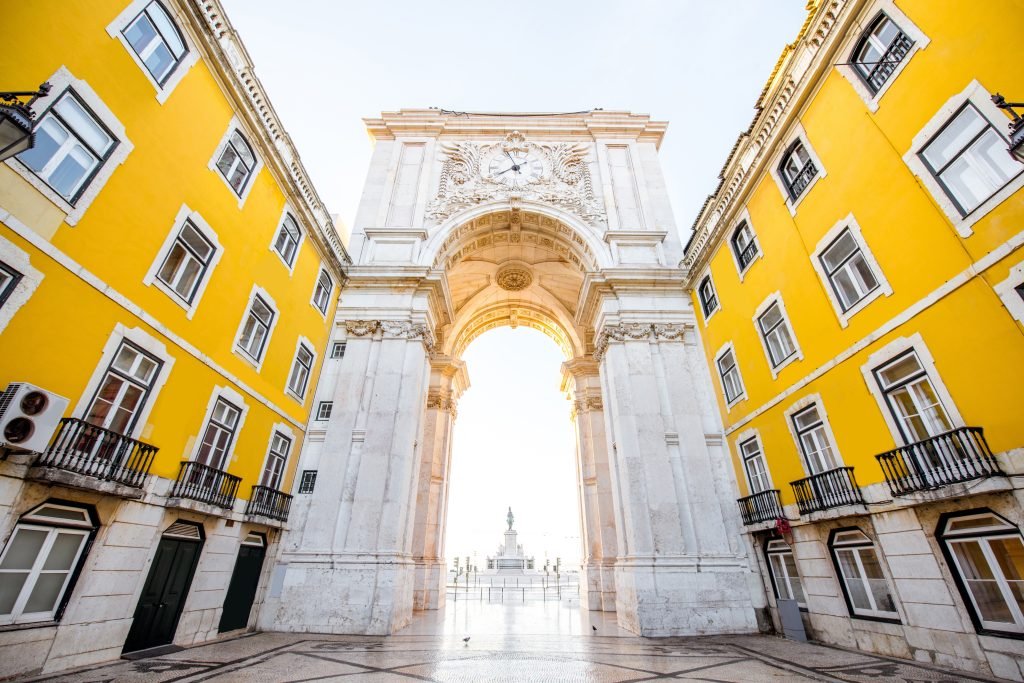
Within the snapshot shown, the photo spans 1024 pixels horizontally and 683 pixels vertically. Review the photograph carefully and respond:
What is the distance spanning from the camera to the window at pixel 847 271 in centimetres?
934

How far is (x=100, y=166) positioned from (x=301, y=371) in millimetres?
8117

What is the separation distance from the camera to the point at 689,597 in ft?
42.0

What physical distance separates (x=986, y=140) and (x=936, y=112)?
110 centimetres

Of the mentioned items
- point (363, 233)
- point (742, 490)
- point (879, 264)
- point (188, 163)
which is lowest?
point (742, 490)

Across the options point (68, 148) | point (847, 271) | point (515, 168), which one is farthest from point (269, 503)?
point (515, 168)

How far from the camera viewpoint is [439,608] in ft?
64.1

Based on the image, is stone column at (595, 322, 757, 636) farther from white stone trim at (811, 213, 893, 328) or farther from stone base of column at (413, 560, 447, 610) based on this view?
stone base of column at (413, 560, 447, 610)

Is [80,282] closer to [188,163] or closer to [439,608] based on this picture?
[188,163]

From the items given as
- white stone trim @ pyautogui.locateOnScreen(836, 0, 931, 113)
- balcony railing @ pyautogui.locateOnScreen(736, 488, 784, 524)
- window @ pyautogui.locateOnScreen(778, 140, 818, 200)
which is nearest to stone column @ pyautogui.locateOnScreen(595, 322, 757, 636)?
balcony railing @ pyautogui.locateOnScreen(736, 488, 784, 524)

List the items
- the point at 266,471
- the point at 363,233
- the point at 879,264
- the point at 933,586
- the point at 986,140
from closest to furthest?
the point at 986,140, the point at 933,586, the point at 879,264, the point at 266,471, the point at 363,233

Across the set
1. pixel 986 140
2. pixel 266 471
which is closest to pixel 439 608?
pixel 266 471

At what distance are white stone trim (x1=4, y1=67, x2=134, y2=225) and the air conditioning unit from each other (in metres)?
2.87

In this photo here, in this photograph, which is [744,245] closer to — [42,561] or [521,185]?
[521,185]

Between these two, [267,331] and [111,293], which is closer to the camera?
[111,293]
